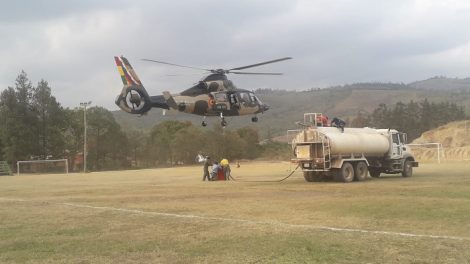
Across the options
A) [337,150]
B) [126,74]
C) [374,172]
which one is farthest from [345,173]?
[126,74]

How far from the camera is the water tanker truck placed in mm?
26844

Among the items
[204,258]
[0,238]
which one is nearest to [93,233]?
[0,238]

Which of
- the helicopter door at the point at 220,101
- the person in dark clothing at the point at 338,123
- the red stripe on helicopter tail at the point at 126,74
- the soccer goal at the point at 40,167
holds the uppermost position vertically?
the red stripe on helicopter tail at the point at 126,74

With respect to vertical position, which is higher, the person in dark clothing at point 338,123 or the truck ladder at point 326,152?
the person in dark clothing at point 338,123

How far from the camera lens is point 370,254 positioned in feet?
29.5

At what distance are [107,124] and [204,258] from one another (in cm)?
8967

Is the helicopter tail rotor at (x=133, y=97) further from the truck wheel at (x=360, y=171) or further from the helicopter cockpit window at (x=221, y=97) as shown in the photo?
the truck wheel at (x=360, y=171)

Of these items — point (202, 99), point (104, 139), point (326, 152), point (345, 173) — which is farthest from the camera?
point (104, 139)

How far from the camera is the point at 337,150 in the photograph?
2681cm

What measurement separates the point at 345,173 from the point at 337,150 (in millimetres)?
1356

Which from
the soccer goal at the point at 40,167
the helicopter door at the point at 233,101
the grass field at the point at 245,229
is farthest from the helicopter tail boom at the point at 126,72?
the soccer goal at the point at 40,167

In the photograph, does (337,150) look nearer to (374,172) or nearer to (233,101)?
(374,172)

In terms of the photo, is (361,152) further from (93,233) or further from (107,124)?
(107,124)

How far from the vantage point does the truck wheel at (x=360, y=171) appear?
→ 28131 mm
